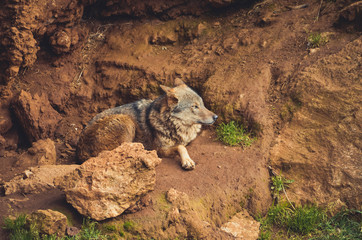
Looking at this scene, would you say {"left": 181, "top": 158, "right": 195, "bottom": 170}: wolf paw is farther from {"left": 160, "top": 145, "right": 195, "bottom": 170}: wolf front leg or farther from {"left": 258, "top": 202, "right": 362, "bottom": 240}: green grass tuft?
{"left": 258, "top": 202, "right": 362, "bottom": 240}: green grass tuft

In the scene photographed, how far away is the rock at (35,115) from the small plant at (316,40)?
5.55 meters

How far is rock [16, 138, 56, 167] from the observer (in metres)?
6.05

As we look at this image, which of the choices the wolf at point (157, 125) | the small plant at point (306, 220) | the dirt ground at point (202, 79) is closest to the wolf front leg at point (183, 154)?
the wolf at point (157, 125)

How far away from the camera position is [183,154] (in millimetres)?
5336

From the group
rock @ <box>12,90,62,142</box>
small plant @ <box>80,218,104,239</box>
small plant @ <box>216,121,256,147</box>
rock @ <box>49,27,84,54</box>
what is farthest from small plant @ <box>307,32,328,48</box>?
rock @ <box>12,90,62,142</box>

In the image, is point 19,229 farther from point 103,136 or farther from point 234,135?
point 234,135

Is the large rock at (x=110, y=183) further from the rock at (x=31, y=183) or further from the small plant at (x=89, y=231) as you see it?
the rock at (x=31, y=183)

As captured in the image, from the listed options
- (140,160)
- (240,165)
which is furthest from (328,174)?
(140,160)

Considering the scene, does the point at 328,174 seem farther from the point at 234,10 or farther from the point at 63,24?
the point at 63,24

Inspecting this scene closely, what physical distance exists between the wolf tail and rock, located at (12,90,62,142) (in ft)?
5.64

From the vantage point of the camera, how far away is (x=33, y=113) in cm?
694

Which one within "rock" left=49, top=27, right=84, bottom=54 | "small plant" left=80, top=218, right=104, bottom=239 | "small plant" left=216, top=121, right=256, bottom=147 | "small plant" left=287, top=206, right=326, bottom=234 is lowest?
"small plant" left=287, top=206, right=326, bottom=234

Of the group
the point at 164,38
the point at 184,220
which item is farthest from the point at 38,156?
the point at 164,38

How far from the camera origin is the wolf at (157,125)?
5641 millimetres
